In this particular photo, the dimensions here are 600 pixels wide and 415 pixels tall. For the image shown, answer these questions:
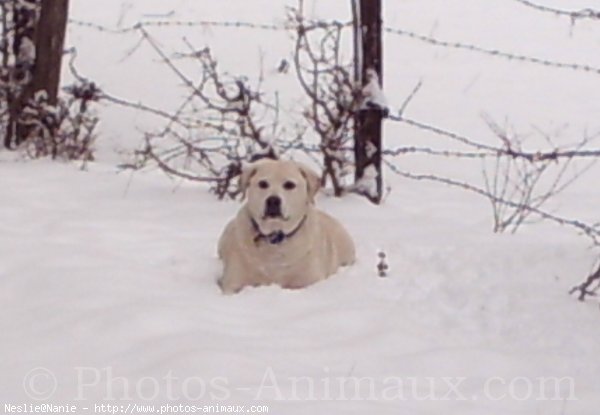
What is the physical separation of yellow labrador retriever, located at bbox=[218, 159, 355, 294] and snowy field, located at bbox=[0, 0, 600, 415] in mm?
115

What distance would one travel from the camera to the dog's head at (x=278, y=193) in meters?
5.06

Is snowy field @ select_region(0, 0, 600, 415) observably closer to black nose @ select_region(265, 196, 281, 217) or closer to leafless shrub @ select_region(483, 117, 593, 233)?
leafless shrub @ select_region(483, 117, 593, 233)

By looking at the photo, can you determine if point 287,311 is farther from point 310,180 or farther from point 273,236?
point 310,180

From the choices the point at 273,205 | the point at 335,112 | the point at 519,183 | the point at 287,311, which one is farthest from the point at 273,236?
the point at 519,183

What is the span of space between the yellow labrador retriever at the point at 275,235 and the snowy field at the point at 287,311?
0.11 meters

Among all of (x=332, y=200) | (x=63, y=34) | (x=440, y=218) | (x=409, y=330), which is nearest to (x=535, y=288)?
(x=409, y=330)

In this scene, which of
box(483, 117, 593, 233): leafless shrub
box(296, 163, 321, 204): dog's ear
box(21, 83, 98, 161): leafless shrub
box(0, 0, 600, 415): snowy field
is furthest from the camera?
box(21, 83, 98, 161): leafless shrub

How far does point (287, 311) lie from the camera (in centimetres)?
454

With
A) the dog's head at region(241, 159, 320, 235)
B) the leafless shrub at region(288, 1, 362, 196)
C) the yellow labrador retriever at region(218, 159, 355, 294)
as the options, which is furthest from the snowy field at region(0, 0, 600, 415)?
the dog's head at region(241, 159, 320, 235)

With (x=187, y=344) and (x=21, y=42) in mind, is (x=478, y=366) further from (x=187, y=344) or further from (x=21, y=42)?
(x=21, y=42)

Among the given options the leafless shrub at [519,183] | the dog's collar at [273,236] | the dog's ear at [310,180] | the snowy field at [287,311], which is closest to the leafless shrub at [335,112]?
the snowy field at [287,311]

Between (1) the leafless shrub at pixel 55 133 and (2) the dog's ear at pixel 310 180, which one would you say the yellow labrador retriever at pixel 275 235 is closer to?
(2) the dog's ear at pixel 310 180

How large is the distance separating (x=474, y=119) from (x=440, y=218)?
4425 mm

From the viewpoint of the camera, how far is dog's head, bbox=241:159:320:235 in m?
5.06
